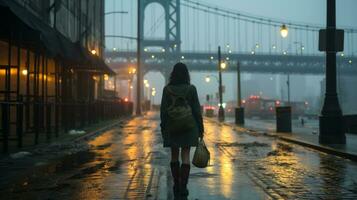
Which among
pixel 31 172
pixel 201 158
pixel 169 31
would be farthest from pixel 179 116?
pixel 169 31

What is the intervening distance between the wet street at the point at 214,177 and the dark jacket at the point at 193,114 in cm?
98

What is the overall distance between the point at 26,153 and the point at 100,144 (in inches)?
209

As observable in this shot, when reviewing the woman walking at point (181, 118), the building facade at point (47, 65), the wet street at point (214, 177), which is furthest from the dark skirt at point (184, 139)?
the building facade at point (47, 65)

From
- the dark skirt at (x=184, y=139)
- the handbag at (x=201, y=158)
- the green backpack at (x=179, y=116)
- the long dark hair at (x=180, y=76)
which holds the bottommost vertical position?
the handbag at (x=201, y=158)

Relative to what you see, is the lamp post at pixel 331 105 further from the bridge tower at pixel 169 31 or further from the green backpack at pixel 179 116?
the bridge tower at pixel 169 31

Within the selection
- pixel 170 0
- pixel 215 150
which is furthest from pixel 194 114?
pixel 170 0

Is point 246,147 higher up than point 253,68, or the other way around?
point 253,68

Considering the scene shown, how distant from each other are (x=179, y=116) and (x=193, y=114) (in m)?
0.31

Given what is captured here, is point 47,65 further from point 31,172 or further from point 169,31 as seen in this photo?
point 169,31

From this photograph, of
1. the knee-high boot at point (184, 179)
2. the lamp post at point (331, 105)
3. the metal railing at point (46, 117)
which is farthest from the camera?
the lamp post at point (331, 105)

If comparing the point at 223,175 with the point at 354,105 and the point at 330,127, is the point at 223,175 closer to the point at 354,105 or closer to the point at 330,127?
the point at 330,127

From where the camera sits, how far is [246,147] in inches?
745

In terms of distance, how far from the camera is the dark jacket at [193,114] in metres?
8.26

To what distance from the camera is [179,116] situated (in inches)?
321
